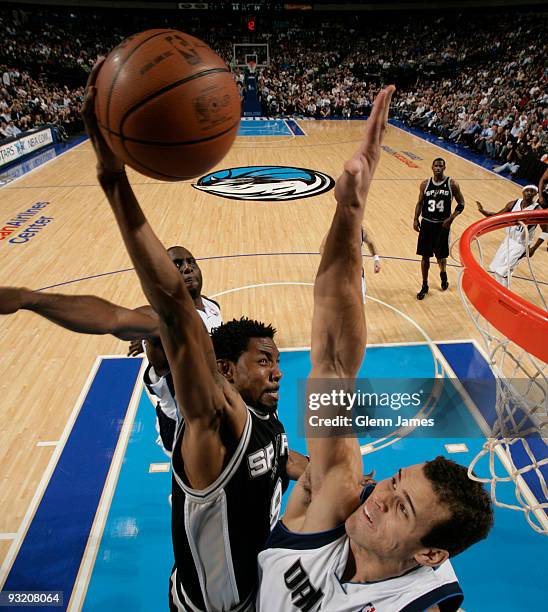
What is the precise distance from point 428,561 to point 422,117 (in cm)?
2031

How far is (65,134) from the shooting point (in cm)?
1557

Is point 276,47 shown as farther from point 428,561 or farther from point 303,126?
point 428,561

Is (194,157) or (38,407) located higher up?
(194,157)

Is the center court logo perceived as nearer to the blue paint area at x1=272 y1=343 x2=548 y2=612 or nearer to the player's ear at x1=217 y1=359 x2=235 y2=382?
the blue paint area at x1=272 y1=343 x2=548 y2=612

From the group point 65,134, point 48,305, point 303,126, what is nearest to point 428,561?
point 48,305

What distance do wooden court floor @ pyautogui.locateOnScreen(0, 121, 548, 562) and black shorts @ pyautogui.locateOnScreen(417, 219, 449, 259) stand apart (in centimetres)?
57

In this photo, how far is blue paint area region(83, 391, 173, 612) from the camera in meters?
2.73

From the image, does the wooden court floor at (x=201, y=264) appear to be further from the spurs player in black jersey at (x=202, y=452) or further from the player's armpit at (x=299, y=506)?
the player's armpit at (x=299, y=506)

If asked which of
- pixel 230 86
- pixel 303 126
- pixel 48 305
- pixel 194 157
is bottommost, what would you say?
pixel 303 126

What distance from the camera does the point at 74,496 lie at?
3.33 m

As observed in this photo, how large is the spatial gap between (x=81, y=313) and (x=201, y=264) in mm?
4943

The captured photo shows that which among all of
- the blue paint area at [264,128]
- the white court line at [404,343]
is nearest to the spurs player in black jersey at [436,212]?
the white court line at [404,343]

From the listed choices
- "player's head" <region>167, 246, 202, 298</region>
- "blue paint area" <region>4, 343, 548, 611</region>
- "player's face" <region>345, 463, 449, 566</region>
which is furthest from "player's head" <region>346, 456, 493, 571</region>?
"player's head" <region>167, 246, 202, 298</region>

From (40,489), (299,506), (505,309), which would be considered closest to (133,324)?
(299,506)
